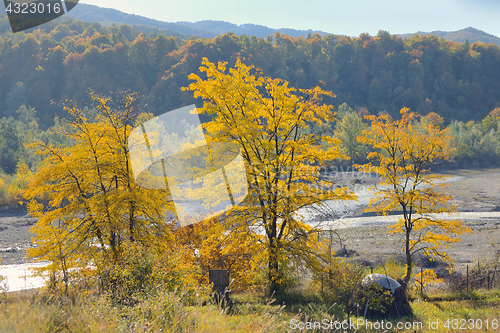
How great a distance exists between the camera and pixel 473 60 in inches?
4857

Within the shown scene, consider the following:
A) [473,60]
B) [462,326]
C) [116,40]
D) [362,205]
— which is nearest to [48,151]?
[462,326]

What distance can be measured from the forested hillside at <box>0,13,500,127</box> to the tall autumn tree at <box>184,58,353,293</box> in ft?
281

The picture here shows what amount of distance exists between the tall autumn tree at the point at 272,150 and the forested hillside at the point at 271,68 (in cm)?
8579

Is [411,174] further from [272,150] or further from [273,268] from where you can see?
[273,268]

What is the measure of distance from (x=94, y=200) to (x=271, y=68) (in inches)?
4103

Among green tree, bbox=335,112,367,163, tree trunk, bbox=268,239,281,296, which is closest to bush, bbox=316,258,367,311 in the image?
tree trunk, bbox=268,239,281,296

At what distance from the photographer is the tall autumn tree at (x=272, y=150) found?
12172 mm

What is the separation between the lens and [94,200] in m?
14.3

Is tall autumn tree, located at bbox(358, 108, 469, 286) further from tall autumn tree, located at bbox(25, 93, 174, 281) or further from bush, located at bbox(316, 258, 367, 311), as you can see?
tall autumn tree, located at bbox(25, 93, 174, 281)

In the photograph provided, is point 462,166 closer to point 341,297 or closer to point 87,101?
point 341,297

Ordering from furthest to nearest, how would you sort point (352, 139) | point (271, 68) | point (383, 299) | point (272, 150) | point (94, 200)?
point (271, 68) < point (352, 139) < point (94, 200) < point (272, 150) < point (383, 299)

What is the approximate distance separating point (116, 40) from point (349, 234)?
103495 mm

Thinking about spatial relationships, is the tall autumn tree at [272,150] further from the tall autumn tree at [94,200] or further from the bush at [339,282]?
the tall autumn tree at [94,200]

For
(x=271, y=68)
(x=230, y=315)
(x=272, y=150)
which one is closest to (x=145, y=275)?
(x=230, y=315)
